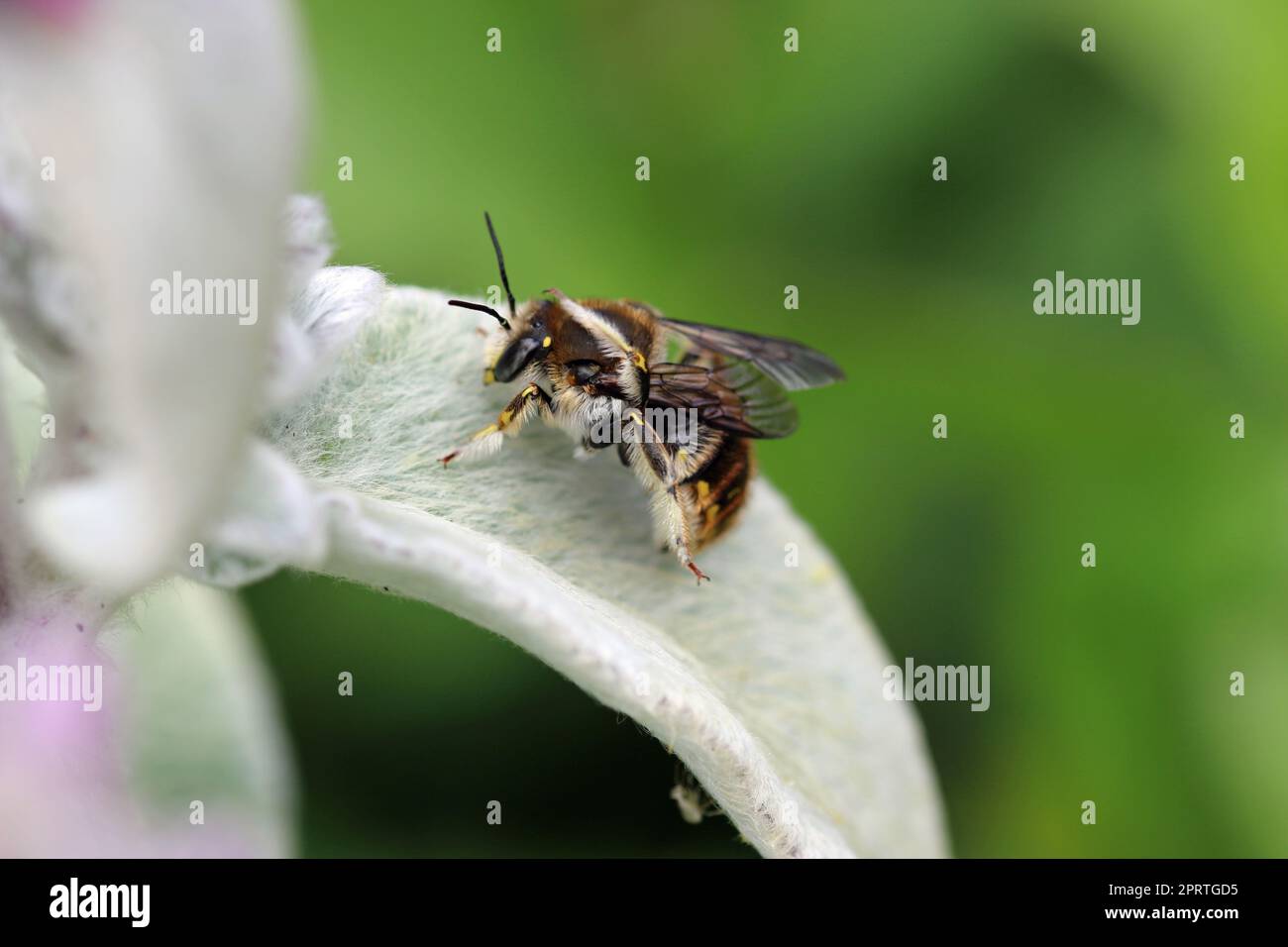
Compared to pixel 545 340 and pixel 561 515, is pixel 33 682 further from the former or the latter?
pixel 545 340

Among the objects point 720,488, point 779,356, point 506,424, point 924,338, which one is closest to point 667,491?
point 720,488

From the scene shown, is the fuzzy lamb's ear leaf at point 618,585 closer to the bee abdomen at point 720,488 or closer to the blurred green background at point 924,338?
the bee abdomen at point 720,488

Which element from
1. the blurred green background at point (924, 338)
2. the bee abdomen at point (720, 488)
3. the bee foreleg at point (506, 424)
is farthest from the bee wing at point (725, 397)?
the blurred green background at point (924, 338)

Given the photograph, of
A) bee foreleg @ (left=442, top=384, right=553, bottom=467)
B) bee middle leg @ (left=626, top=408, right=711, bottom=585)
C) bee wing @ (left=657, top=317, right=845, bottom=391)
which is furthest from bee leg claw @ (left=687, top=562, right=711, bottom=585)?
bee wing @ (left=657, top=317, right=845, bottom=391)

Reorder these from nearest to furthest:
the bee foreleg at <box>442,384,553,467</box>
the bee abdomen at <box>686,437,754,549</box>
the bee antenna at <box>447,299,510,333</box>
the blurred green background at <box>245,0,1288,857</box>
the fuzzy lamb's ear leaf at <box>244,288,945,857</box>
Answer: the fuzzy lamb's ear leaf at <box>244,288,945,857</box> → the bee foreleg at <box>442,384,553,467</box> → the bee antenna at <box>447,299,510,333</box> → the bee abdomen at <box>686,437,754,549</box> → the blurred green background at <box>245,0,1288,857</box>

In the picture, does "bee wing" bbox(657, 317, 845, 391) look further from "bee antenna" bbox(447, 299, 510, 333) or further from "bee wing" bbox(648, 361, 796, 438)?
"bee antenna" bbox(447, 299, 510, 333)
